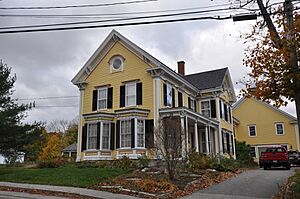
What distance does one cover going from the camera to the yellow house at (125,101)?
22.9 m

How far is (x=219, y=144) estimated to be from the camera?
99.4 feet

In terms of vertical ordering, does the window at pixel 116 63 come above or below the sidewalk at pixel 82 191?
above

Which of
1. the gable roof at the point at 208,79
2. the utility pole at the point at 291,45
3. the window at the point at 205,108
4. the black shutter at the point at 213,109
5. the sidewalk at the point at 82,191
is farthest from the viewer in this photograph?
the gable roof at the point at 208,79

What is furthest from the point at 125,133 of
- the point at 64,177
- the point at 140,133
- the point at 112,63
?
the point at 64,177

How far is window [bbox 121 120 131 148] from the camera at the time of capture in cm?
2298

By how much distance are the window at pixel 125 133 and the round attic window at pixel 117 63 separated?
4605 mm

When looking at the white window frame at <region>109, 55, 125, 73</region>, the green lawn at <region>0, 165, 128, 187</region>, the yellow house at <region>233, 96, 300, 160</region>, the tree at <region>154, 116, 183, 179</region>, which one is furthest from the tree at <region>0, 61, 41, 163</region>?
the yellow house at <region>233, 96, 300, 160</region>

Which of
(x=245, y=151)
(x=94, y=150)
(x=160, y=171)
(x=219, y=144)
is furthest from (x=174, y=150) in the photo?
(x=245, y=151)

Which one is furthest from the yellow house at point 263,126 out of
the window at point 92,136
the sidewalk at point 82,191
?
the sidewalk at point 82,191

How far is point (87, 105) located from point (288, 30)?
1815 centimetres

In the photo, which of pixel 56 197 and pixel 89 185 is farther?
pixel 89 185

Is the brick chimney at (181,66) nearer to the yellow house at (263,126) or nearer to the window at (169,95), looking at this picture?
the window at (169,95)

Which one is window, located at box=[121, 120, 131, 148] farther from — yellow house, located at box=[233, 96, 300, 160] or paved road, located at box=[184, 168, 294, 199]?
yellow house, located at box=[233, 96, 300, 160]

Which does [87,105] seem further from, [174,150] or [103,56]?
[174,150]
